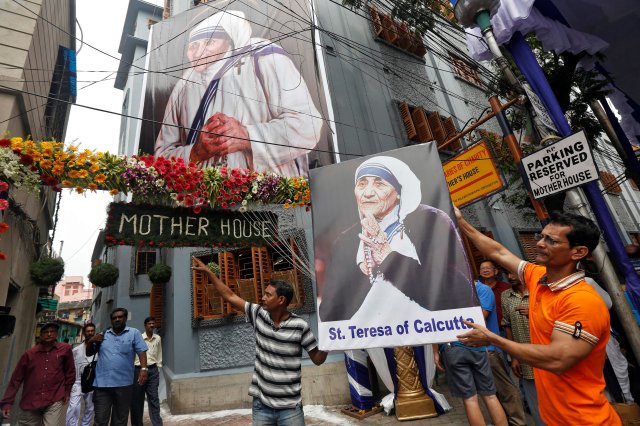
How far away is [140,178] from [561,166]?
5.53m

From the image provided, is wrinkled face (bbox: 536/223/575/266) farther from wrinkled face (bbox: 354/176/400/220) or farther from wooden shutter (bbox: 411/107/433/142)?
wooden shutter (bbox: 411/107/433/142)

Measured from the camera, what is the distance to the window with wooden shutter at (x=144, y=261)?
1270cm

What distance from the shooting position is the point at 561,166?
4.00 m

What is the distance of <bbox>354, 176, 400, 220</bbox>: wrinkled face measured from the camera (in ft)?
7.92

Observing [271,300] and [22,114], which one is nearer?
[271,300]

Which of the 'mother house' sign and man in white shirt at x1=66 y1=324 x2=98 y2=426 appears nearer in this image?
the 'mother house' sign

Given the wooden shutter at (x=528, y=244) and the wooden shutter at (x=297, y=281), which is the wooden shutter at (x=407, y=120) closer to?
the wooden shutter at (x=528, y=244)

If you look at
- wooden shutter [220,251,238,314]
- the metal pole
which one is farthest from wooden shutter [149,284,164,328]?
the metal pole

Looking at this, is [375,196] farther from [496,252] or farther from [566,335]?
[566,335]

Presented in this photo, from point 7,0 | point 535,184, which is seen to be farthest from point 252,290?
point 7,0

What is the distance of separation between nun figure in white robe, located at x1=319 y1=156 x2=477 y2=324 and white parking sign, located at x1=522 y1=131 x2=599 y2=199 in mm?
2713

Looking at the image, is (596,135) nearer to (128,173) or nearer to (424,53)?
(424,53)

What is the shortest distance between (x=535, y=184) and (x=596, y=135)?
5126 millimetres

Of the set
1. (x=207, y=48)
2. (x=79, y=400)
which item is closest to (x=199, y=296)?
(x=79, y=400)
